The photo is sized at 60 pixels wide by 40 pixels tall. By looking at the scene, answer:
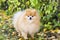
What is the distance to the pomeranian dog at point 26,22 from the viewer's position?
1.06m

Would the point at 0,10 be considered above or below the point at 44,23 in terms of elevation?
above

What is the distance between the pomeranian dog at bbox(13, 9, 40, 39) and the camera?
1.06 metres

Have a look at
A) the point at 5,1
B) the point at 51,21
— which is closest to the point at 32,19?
the point at 51,21

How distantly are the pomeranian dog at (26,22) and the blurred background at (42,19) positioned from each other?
28 mm

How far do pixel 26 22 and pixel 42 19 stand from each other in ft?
0.36

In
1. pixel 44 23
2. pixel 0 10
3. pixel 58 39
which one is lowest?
pixel 58 39

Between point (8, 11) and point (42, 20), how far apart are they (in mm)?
236

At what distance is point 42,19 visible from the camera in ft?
3.60

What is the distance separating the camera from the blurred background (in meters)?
1.09

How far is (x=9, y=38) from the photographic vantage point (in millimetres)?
1093

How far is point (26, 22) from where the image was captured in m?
1.07

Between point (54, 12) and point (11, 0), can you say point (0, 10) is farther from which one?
point (54, 12)

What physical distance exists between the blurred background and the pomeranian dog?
1.1 inches

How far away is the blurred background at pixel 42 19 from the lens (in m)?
1.09
